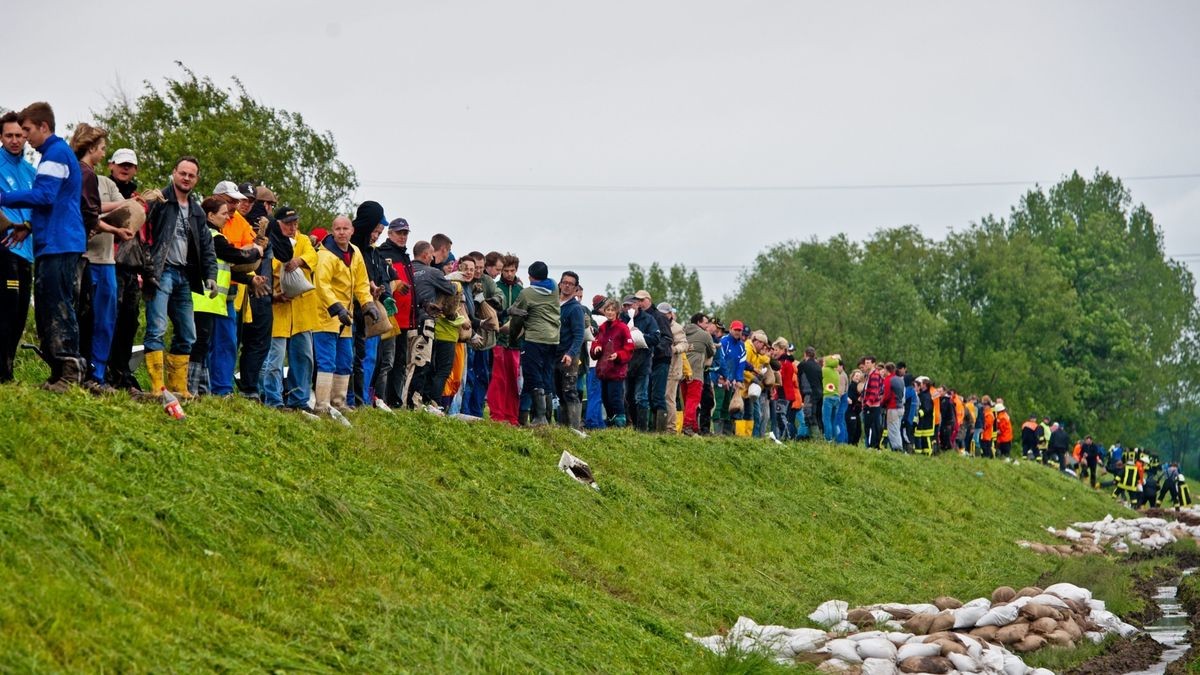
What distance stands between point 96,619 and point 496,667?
2.84 m

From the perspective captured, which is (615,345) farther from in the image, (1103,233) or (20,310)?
(1103,233)

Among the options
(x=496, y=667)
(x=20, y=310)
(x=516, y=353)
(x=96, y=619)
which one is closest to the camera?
(x=96, y=619)

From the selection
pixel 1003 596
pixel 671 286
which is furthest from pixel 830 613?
pixel 671 286

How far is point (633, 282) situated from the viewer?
90.6 meters

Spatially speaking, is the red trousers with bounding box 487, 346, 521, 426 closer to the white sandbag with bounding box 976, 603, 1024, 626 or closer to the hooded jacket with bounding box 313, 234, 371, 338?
the hooded jacket with bounding box 313, 234, 371, 338

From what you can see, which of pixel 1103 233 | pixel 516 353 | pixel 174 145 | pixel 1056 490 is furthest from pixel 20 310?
pixel 1103 233

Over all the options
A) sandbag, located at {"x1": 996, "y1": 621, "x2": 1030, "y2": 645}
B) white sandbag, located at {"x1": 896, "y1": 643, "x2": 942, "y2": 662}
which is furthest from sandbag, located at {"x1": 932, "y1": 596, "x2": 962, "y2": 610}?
white sandbag, located at {"x1": 896, "y1": 643, "x2": 942, "y2": 662}

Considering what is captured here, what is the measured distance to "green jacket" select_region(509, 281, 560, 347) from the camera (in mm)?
17875

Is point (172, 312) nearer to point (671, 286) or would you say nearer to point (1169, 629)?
point (1169, 629)

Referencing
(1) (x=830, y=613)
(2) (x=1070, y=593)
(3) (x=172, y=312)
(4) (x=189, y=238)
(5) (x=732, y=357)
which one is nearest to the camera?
(4) (x=189, y=238)

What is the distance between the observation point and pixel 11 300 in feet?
35.6

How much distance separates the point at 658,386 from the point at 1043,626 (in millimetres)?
7984

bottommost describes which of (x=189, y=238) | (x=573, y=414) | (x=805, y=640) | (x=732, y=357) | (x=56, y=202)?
(x=805, y=640)

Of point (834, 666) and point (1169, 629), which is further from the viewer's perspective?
point (1169, 629)
